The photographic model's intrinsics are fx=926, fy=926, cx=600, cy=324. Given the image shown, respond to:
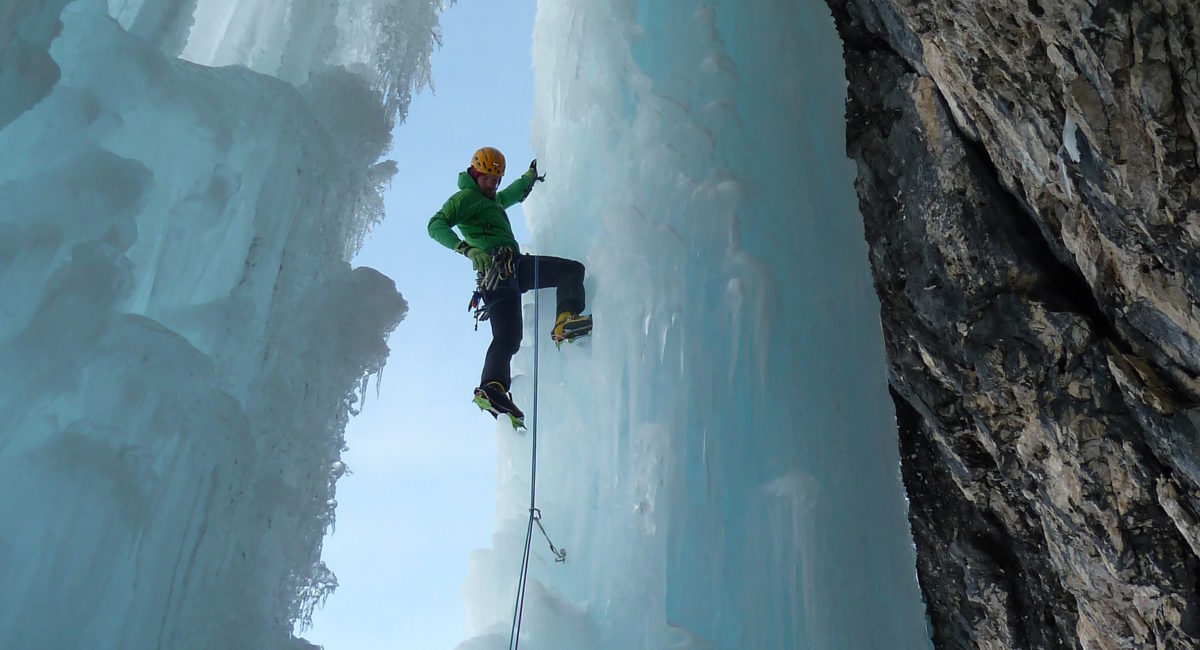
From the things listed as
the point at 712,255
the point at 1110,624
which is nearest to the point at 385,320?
the point at 712,255

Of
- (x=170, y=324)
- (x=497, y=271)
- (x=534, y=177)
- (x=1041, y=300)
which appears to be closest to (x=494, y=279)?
(x=497, y=271)

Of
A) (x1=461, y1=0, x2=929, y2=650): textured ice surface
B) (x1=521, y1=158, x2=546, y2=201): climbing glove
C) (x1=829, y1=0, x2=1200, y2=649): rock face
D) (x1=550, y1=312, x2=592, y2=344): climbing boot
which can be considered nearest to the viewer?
(x1=829, y1=0, x2=1200, y2=649): rock face

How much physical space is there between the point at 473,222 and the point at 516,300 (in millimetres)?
554

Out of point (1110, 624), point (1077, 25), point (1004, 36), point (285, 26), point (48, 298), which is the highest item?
point (285, 26)

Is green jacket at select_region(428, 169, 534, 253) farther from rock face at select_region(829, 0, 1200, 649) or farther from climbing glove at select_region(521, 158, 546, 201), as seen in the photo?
rock face at select_region(829, 0, 1200, 649)

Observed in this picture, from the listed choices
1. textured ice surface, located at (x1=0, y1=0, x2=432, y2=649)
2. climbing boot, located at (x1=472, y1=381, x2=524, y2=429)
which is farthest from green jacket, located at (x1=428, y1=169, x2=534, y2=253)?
climbing boot, located at (x1=472, y1=381, x2=524, y2=429)

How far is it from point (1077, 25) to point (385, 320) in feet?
9.83

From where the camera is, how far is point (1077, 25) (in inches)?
123

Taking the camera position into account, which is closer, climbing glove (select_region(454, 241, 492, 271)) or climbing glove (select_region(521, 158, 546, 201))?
climbing glove (select_region(454, 241, 492, 271))

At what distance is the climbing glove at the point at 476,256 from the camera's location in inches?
203

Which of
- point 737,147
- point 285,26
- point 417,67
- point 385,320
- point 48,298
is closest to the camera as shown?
point 48,298

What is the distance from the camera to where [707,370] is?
15.7 ft

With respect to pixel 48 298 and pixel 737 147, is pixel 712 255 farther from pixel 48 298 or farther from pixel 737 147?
pixel 48 298

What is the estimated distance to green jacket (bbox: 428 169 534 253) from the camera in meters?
5.27
